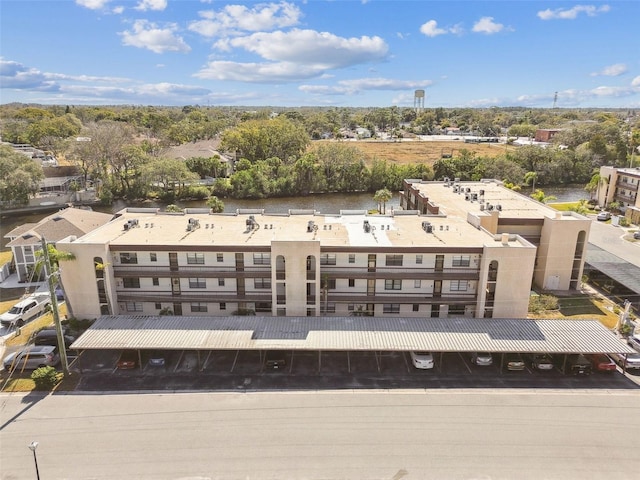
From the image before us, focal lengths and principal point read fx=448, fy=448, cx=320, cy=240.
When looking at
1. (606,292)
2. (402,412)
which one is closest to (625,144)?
(606,292)

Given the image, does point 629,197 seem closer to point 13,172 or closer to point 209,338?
point 209,338

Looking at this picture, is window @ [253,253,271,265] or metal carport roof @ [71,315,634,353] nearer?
metal carport roof @ [71,315,634,353]

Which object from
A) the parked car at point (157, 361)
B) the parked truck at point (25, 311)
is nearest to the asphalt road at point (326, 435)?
the parked car at point (157, 361)

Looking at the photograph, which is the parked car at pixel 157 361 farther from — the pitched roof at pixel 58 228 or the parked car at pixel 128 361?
the pitched roof at pixel 58 228

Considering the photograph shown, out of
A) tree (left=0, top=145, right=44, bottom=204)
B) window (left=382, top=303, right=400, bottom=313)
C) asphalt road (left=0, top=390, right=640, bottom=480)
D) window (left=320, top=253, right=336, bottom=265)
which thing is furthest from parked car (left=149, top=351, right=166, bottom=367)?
tree (left=0, top=145, right=44, bottom=204)

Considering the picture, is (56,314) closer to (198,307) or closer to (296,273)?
(198,307)

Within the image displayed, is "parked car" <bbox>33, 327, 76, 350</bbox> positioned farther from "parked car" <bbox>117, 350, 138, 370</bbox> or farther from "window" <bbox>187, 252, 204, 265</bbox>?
"window" <bbox>187, 252, 204, 265</bbox>
